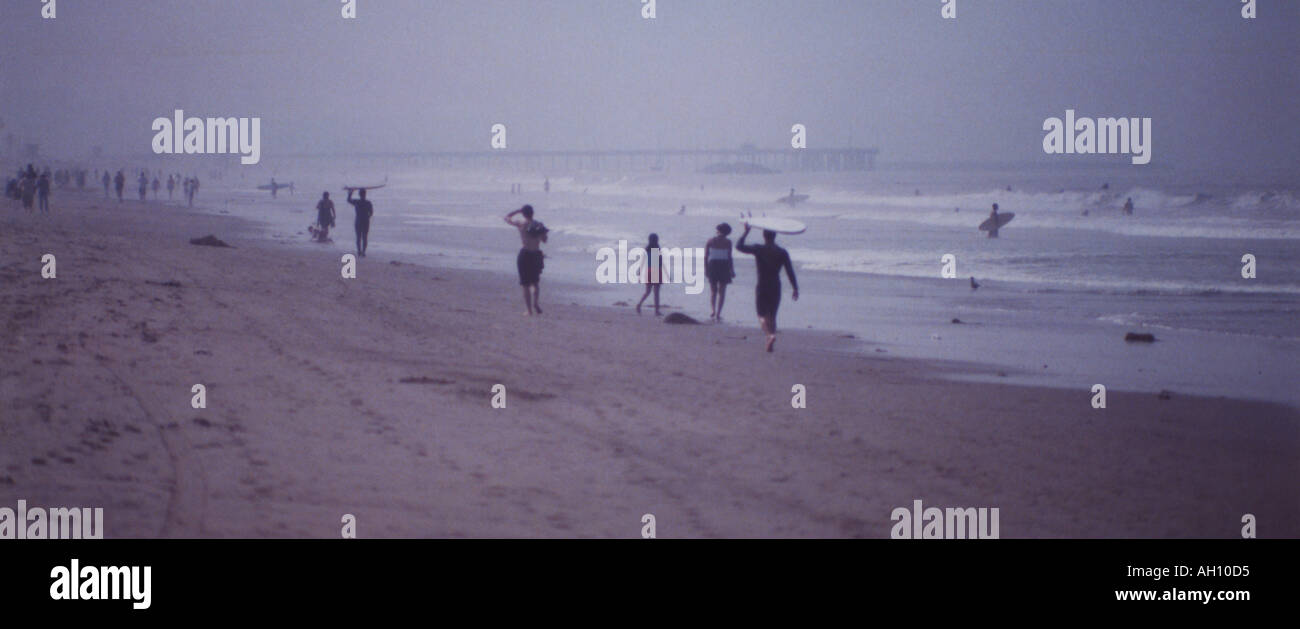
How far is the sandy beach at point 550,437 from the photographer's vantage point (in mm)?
5738

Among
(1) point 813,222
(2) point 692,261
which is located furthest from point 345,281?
(1) point 813,222

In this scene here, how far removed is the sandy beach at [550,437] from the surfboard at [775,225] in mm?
1436

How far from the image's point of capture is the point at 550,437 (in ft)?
24.4

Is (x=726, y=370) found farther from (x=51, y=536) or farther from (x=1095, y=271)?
(x=1095, y=271)

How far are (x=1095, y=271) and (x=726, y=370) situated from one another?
55.8ft

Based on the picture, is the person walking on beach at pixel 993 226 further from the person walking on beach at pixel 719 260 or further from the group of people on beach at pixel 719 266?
the person walking on beach at pixel 719 260

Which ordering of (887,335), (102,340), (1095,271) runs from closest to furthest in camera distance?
(102,340) < (887,335) < (1095,271)

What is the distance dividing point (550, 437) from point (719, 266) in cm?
779

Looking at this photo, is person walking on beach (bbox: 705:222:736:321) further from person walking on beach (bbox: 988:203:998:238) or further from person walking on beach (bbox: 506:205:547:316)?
person walking on beach (bbox: 988:203:998:238)

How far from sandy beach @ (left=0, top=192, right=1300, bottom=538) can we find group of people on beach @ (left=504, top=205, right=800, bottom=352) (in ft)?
2.49

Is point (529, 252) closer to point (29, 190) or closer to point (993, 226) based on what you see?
point (29, 190)

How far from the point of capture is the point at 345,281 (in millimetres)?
17078
